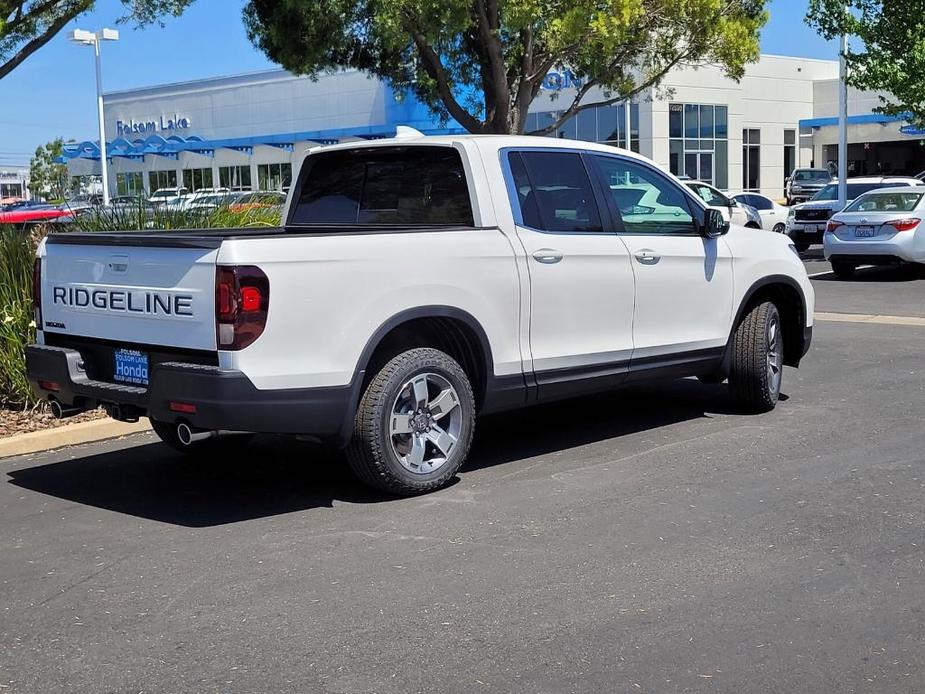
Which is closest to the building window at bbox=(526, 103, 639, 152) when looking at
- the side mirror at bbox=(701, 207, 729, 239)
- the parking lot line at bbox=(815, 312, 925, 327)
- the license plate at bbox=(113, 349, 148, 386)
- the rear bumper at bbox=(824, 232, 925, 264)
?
the rear bumper at bbox=(824, 232, 925, 264)

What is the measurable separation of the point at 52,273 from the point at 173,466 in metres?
1.44

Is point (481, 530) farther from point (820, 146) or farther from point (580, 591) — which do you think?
point (820, 146)

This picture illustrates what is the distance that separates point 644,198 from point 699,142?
47.0 metres

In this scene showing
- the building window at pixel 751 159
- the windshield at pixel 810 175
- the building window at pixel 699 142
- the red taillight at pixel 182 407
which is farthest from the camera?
the building window at pixel 751 159

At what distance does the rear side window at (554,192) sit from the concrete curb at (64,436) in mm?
3287

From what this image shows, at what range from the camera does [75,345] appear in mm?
6527

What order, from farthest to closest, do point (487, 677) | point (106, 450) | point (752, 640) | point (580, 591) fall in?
point (106, 450)
point (580, 591)
point (752, 640)
point (487, 677)

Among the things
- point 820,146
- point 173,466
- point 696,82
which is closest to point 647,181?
point 173,466

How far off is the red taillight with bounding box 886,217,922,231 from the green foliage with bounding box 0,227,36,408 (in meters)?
14.4

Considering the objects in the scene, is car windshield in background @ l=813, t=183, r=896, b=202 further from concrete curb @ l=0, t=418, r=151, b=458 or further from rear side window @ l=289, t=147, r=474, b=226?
concrete curb @ l=0, t=418, r=151, b=458

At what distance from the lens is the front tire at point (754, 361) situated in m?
→ 8.35

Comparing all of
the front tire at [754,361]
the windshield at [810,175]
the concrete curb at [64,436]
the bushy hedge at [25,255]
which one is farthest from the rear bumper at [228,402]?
the windshield at [810,175]

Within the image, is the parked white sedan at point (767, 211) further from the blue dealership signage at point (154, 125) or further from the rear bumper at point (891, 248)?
the blue dealership signage at point (154, 125)

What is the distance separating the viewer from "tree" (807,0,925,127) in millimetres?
25344
